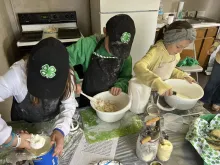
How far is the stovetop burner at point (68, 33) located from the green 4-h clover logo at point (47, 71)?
1348 millimetres

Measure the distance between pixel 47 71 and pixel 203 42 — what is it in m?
2.65

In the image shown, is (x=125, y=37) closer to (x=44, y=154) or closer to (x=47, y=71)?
(x=47, y=71)

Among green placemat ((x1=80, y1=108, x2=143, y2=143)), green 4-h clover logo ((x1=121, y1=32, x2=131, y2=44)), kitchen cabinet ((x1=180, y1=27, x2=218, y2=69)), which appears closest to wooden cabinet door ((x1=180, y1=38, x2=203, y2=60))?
kitchen cabinet ((x1=180, y1=27, x2=218, y2=69))

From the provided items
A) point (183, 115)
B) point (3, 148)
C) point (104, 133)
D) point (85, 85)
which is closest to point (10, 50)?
point (85, 85)

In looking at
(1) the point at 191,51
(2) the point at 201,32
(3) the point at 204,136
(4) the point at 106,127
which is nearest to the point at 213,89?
(1) the point at 191,51

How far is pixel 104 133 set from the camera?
81cm

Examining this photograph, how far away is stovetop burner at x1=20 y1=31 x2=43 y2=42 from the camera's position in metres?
1.85

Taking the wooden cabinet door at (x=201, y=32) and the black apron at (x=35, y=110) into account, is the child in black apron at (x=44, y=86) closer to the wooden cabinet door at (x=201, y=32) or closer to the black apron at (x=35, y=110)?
the black apron at (x=35, y=110)

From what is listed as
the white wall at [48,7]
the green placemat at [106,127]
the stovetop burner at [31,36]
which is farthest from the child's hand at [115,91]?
the white wall at [48,7]

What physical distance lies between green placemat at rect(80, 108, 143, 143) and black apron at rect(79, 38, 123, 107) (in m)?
0.30

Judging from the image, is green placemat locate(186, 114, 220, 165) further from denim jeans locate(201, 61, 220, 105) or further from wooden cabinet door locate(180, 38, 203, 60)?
wooden cabinet door locate(180, 38, 203, 60)

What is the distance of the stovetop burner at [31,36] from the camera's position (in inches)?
72.9

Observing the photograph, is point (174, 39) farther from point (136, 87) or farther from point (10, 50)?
point (10, 50)

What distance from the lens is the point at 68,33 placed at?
1996 millimetres
